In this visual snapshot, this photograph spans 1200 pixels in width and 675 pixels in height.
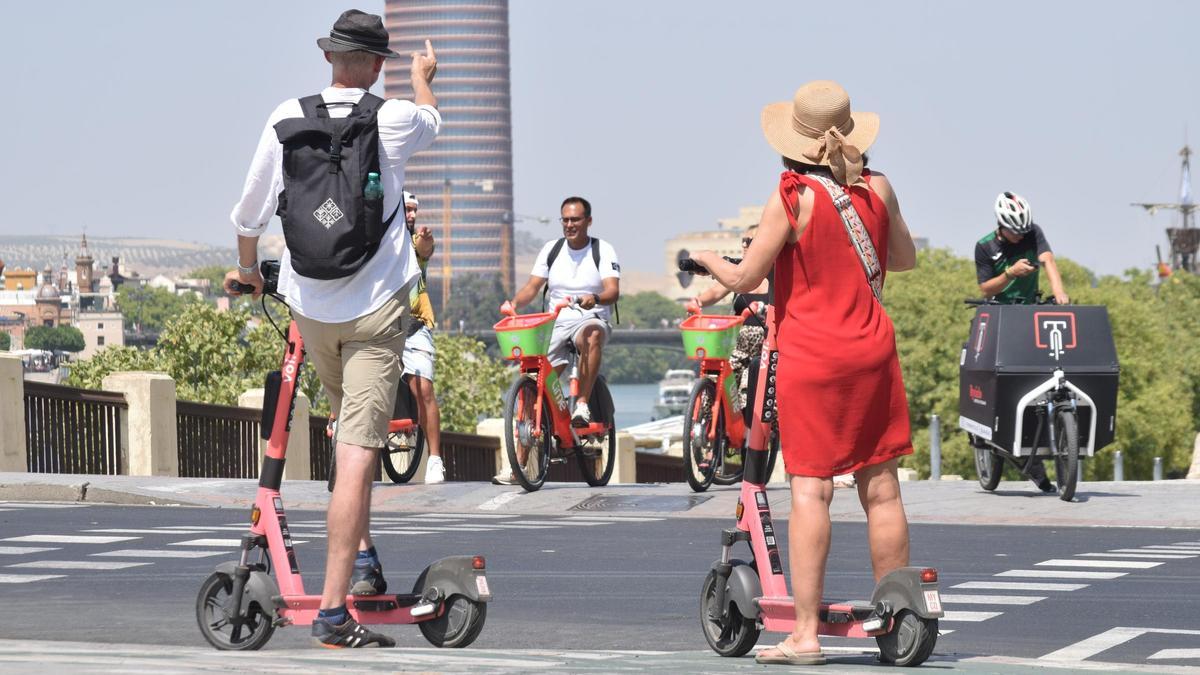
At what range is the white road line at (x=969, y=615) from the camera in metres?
8.27

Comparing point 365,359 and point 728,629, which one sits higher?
point 365,359

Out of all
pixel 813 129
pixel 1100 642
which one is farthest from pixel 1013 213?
pixel 813 129

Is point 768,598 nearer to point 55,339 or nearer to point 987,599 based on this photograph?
point 987,599

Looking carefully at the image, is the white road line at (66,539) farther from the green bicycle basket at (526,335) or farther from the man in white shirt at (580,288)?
the man in white shirt at (580,288)

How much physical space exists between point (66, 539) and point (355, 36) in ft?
17.6

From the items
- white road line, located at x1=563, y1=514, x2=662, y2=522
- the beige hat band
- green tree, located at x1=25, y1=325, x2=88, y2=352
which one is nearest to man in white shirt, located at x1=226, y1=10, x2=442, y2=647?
the beige hat band

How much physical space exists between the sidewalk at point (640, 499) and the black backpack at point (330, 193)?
6946 millimetres

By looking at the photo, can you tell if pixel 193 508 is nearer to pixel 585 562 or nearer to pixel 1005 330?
pixel 585 562

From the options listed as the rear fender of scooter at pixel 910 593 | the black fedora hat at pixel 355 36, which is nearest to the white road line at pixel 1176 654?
the rear fender of scooter at pixel 910 593

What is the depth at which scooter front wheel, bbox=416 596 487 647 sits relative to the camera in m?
6.60

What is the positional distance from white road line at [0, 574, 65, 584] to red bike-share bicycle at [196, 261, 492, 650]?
3007mm

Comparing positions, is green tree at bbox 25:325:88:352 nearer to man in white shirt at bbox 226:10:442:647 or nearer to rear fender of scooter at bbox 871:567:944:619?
man in white shirt at bbox 226:10:442:647

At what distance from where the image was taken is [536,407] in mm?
14008

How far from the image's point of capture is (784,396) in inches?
257
